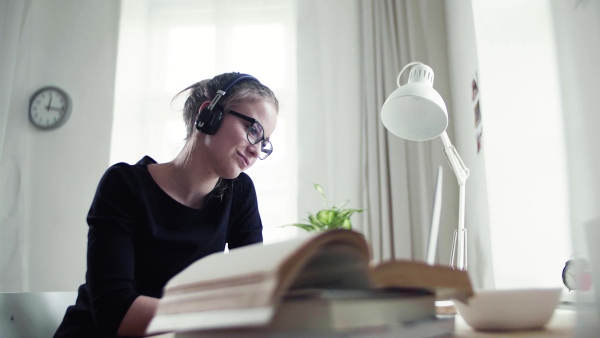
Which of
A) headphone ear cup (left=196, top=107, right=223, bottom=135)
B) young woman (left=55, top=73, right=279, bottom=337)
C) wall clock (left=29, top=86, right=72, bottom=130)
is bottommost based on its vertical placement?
young woman (left=55, top=73, right=279, bottom=337)

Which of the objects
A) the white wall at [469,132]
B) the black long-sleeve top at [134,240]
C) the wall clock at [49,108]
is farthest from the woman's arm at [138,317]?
the wall clock at [49,108]

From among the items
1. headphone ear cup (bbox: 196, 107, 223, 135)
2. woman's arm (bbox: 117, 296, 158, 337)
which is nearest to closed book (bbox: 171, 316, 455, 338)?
woman's arm (bbox: 117, 296, 158, 337)

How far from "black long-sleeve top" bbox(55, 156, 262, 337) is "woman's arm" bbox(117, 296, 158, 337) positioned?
14mm

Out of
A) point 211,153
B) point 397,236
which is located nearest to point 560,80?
point 211,153

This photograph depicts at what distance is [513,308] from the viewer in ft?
1.62

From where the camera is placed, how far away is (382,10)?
290cm

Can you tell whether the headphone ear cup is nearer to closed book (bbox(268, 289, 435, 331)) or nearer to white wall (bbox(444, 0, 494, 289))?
closed book (bbox(268, 289, 435, 331))

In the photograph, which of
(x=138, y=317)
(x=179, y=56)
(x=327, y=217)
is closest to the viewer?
(x=138, y=317)

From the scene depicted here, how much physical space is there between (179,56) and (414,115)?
2220 mm

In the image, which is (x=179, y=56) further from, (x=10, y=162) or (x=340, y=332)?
(x=340, y=332)

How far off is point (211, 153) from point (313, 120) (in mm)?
1775

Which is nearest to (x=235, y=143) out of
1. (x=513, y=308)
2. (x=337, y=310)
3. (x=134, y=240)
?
(x=134, y=240)

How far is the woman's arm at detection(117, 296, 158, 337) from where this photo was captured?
808 millimetres

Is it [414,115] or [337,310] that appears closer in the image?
[337,310]
